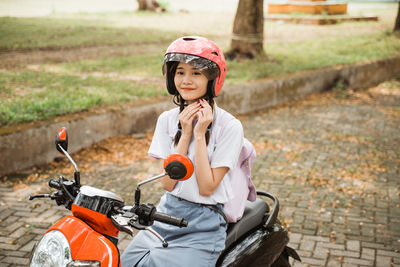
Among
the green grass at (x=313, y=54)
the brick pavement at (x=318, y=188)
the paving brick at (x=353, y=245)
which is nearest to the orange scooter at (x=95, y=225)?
the brick pavement at (x=318, y=188)

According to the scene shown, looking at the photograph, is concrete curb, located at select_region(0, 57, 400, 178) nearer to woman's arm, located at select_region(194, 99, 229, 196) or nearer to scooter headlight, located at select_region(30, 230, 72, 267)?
woman's arm, located at select_region(194, 99, 229, 196)

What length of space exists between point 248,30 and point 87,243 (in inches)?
401

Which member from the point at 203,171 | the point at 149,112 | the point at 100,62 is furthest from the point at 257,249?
the point at 100,62

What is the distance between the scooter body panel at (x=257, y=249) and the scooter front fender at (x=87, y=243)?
30.5 inches

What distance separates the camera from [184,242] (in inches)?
93.2

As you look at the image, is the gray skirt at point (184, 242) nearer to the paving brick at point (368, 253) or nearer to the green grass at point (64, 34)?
the paving brick at point (368, 253)

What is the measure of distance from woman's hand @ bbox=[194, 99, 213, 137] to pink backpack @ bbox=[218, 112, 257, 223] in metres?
0.14

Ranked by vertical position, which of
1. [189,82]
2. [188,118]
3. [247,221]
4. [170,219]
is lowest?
[247,221]

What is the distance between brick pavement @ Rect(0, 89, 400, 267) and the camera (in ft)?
13.8

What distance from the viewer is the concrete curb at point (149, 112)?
19.0ft

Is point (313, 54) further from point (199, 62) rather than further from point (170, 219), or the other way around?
point (170, 219)

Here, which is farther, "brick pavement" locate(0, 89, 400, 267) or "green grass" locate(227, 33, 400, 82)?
"green grass" locate(227, 33, 400, 82)

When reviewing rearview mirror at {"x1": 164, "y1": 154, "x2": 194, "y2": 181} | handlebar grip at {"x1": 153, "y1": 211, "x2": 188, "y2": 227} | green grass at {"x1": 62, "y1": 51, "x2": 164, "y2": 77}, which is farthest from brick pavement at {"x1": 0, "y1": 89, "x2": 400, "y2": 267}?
green grass at {"x1": 62, "y1": 51, "x2": 164, "y2": 77}

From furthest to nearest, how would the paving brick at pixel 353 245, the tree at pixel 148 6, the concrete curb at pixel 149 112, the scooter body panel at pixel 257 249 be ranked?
the tree at pixel 148 6 < the concrete curb at pixel 149 112 < the paving brick at pixel 353 245 < the scooter body panel at pixel 257 249
